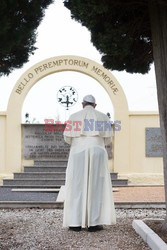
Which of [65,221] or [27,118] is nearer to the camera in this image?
[65,221]

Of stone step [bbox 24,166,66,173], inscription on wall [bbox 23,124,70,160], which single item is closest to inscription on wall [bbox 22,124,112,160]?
inscription on wall [bbox 23,124,70,160]

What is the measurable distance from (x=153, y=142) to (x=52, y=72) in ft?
12.8

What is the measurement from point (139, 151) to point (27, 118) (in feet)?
13.0

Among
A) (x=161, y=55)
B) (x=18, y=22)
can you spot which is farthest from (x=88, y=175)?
(x=18, y=22)

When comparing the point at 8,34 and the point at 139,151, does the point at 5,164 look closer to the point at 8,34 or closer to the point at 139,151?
the point at 139,151

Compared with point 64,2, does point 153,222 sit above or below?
below

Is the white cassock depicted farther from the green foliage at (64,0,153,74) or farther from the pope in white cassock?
the green foliage at (64,0,153,74)

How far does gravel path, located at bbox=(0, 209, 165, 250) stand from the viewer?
4.30m

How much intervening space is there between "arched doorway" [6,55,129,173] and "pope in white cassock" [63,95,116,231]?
25.4 ft

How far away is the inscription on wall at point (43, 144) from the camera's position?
13.1m

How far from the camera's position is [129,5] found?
472 centimetres

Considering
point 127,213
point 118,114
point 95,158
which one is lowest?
point 127,213

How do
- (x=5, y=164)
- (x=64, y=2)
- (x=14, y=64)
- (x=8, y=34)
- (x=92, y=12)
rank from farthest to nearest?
(x=5, y=164) → (x=14, y=64) → (x=64, y=2) → (x=8, y=34) → (x=92, y=12)

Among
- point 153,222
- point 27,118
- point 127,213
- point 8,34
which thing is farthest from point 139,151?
point 8,34
